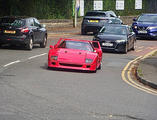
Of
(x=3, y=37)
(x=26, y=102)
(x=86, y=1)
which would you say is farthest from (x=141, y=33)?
(x=26, y=102)

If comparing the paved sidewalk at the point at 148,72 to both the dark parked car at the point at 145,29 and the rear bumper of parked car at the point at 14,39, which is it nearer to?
the rear bumper of parked car at the point at 14,39

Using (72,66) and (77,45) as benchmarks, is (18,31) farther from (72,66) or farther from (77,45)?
(72,66)

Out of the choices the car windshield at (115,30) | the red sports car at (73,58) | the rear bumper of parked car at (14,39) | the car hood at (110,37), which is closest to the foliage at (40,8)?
the car windshield at (115,30)

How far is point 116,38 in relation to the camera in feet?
85.4

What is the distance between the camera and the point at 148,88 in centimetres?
1437

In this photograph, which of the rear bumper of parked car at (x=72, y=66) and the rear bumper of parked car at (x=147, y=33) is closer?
the rear bumper of parked car at (x=72, y=66)

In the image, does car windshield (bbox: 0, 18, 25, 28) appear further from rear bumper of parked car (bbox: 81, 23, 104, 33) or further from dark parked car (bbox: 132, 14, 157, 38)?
rear bumper of parked car (bbox: 81, 23, 104, 33)

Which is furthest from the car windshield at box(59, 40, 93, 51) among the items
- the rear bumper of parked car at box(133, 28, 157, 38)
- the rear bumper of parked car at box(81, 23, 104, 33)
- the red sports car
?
Answer: the rear bumper of parked car at box(81, 23, 104, 33)

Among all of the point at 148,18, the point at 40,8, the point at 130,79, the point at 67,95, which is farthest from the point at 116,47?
the point at 40,8

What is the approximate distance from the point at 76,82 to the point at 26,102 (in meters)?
3.95

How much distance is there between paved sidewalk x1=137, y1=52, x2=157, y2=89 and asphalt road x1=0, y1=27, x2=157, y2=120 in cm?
64

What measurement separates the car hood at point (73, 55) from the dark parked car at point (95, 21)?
20121 millimetres

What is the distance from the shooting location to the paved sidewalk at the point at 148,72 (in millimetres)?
15062

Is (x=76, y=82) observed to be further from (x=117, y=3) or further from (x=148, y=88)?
(x=117, y=3)
